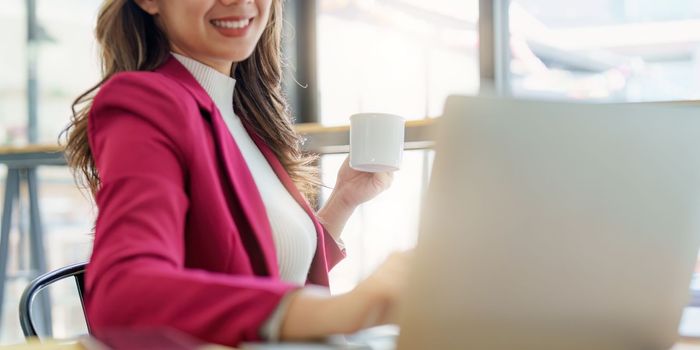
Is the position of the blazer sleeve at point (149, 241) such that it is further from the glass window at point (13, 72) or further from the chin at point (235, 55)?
the glass window at point (13, 72)

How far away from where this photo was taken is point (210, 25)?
112 centimetres

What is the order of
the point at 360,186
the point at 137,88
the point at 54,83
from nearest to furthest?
1. the point at 137,88
2. the point at 360,186
3. the point at 54,83

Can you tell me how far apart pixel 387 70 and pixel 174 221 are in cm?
255

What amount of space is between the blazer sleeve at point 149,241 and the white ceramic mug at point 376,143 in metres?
0.53

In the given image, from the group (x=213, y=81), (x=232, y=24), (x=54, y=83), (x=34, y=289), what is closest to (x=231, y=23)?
(x=232, y=24)

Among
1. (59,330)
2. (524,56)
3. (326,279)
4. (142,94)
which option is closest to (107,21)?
(142,94)

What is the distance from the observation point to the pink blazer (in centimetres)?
70

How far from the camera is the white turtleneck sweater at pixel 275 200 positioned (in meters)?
1.05

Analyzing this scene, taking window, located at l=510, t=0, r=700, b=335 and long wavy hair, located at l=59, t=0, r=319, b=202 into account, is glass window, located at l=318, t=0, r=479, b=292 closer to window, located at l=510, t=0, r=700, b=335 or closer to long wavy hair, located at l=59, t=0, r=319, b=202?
window, located at l=510, t=0, r=700, b=335

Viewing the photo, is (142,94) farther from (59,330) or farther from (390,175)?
(59,330)

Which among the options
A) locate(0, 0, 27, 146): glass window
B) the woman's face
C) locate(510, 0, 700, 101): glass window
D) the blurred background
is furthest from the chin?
locate(0, 0, 27, 146): glass window

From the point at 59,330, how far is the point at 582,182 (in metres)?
A: 3.41

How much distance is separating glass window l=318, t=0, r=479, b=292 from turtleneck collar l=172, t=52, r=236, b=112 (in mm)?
1662

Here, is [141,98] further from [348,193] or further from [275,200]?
[348,193]
